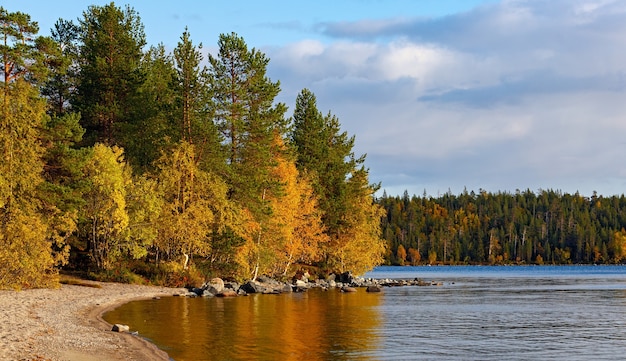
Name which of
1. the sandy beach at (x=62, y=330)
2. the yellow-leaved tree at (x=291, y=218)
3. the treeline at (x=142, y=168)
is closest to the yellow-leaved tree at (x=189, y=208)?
the treeline at (x=142, y=168)

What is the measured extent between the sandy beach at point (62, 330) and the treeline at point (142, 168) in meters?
4.39

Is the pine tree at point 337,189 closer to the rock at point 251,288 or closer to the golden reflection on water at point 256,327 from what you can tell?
the rock at point 251,288

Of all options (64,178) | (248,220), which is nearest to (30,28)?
(64,178)

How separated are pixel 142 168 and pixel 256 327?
40856 millimetres

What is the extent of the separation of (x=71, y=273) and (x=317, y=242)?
34.9 m

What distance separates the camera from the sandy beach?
2469 centimetres

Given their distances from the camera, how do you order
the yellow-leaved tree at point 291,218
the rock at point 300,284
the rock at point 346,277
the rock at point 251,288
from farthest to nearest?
the rock at point 346,277
the rock at point 300,284
the yellow-leaved tree at point 291,218
the rock at point 251,288

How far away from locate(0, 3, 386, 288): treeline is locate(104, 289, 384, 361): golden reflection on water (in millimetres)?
9756

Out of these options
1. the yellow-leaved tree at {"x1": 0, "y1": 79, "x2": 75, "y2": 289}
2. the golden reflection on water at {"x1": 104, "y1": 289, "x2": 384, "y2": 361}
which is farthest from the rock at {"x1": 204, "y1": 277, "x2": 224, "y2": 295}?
the yellow-leaved tree at {"x1": 0, "y1": 79, "x2": 75, "y2": 289}

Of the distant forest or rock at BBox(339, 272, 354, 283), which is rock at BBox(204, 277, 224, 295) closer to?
the distant forest

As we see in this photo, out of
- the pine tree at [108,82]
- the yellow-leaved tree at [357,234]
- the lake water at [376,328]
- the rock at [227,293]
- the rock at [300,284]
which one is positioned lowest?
the lake water at [376,328]

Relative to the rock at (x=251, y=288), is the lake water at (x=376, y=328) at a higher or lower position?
lower

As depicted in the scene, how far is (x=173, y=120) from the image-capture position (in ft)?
226

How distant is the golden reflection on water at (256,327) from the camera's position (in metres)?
29.0
